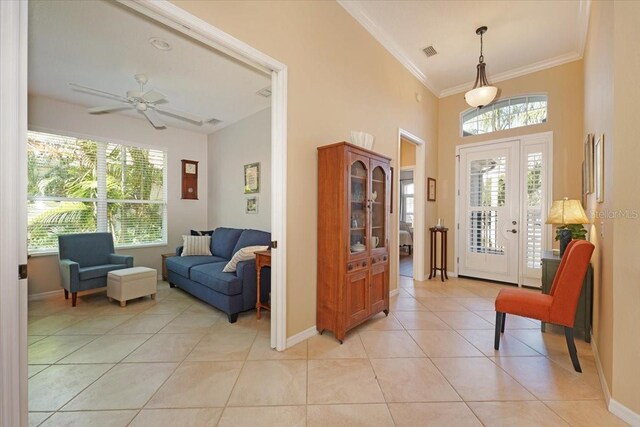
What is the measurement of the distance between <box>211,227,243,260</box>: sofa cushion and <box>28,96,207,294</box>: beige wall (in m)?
1.17

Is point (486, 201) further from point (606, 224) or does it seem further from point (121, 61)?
point (121, 61)

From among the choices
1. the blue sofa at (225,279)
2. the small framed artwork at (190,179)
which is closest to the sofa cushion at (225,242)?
the blue sofa at (225,279)

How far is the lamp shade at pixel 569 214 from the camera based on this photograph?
2559 millimetres

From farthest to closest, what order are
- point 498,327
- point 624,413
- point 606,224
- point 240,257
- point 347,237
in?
point 240,257, point 347,237, point 498,327, point 606,224, point 624,413

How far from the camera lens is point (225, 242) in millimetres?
4535

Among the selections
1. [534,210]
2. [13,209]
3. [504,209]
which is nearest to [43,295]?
[13,209]

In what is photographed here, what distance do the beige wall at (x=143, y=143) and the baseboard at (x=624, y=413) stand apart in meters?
6.05

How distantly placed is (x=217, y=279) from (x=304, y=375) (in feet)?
5.34

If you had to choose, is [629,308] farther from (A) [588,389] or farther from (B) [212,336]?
(B) [212,336]

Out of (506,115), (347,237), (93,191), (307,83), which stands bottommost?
(347,237)

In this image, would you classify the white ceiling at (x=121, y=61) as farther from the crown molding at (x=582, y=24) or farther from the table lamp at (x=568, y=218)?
the crown molding at (x=582, y=24)

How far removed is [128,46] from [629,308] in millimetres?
4873

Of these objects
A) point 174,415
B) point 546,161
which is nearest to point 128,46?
point 174,415

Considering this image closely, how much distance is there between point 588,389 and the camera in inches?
72.0
